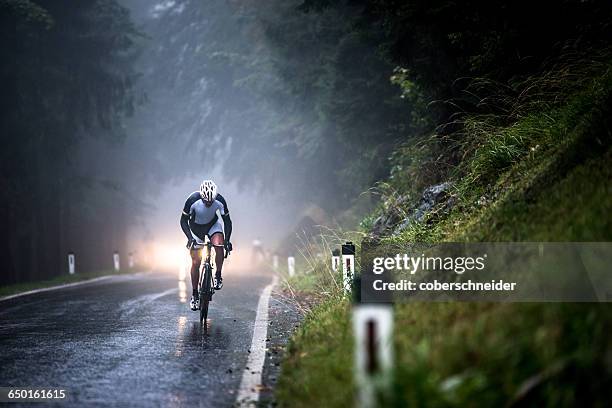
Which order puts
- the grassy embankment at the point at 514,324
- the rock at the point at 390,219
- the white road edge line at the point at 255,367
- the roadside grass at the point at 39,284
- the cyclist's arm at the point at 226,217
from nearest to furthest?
1. the grassy embankment at the point at 514,324
2. the white road edge line at the point at 255,367
3. the cyclist's arm at the point at 226,217
4. the rock at the point at 390,219
5. the roadside grass at the point at 39,284

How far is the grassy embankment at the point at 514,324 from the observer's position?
3289 millimetres

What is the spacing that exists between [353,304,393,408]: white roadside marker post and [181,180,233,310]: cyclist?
575cm

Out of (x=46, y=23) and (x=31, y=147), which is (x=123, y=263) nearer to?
(x=31, y=147)

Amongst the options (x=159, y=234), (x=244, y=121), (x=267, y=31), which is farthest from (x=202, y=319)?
(x=159, y=234)

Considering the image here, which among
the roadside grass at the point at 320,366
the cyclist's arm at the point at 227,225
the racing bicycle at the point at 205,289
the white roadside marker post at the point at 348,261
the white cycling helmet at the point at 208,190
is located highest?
the white cycling helmet at the point at 208,190

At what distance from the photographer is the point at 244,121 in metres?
32.0

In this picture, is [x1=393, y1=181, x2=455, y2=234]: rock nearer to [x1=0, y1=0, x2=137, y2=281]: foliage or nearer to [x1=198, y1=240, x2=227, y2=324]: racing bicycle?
[x1=198, y1=240, x2=227, y2=324]: racing bicycle

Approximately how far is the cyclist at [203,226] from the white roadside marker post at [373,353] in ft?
18.9

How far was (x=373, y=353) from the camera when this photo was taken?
303 cm

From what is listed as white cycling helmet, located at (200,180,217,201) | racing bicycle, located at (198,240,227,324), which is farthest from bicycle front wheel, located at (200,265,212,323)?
white cycling helmet, located at (200,180,217,201)

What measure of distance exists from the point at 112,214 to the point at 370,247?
25.8m

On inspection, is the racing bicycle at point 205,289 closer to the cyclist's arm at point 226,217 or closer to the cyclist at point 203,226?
the cyclist at point 203,226

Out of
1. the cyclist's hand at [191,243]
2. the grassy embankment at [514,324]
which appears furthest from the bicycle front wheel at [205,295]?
the grassy embankment at [514,324]

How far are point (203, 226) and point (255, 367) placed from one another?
143 inches
